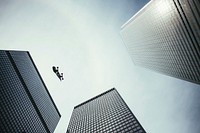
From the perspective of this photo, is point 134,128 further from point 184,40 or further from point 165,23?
point 165,23

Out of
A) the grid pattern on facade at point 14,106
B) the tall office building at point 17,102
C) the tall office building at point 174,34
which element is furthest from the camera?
the tall office building at point 17,102

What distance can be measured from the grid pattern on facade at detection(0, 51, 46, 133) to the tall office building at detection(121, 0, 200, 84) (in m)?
93.9

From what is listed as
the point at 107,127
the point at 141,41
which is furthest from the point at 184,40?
the point at 141,41

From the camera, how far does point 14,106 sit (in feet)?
438

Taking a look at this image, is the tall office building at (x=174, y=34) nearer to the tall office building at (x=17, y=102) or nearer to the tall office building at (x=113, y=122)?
the tall office building at (x=113, y=122)

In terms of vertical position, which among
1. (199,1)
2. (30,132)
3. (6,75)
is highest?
(6,75)

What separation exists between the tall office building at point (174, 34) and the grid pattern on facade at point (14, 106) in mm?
93898

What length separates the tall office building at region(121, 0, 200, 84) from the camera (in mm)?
98375

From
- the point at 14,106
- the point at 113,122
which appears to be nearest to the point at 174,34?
the point at 113,122

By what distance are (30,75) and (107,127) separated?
104 meters

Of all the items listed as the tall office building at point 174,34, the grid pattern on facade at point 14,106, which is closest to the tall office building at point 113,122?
the grid pattern on facade at point 14,106

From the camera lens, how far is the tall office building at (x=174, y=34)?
323 ft

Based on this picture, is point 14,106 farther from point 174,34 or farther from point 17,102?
point 174,34

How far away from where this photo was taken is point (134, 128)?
104 metres
